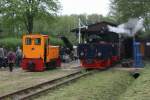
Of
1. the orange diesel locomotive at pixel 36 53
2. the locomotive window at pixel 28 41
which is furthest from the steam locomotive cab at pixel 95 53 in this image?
the locomotive window at pixel 28 41

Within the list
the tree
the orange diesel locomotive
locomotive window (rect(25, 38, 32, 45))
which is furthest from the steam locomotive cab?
the tree

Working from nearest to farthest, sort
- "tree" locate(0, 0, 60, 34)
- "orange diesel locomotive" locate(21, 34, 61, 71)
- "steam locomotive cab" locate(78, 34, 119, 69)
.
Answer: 1. "orange diesel locomotive" locate(21, 34, 61, 71)
2. "steam locomotive cab" locate(78, 34, 119, 69)
3. "tree" locate(0, 0, 60, 34)

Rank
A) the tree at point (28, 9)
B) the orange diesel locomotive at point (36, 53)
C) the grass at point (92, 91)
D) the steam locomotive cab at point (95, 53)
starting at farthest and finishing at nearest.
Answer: the tree at point (28, 9), the steam locomotive cab at point (95, 53), the orange diesel locomotive at point (36, 53), the grass at point (92, 91)

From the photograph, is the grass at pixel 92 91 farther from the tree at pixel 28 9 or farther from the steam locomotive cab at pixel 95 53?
the tree at pixel 28 9

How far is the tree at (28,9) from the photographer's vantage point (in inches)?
1871

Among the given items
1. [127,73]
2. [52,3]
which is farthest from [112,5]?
[127,73]

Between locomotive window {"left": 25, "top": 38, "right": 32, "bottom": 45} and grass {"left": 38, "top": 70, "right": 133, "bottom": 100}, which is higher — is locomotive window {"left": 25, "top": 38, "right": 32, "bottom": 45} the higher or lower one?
the higher one

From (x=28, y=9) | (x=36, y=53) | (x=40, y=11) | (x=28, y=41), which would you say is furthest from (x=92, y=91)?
(x=40, y=11)

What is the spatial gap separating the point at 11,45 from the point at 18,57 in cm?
447

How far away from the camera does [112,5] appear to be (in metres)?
56.6

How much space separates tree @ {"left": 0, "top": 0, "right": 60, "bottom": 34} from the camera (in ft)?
156

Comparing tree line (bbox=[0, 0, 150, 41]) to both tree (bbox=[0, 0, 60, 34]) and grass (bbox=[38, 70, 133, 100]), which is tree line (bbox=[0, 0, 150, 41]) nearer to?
tree (bbox=[0, 0, 60, 34])

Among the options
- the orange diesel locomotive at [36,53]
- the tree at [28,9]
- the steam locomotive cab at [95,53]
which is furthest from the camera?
the tree at [28,9]

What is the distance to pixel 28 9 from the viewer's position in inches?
1901
